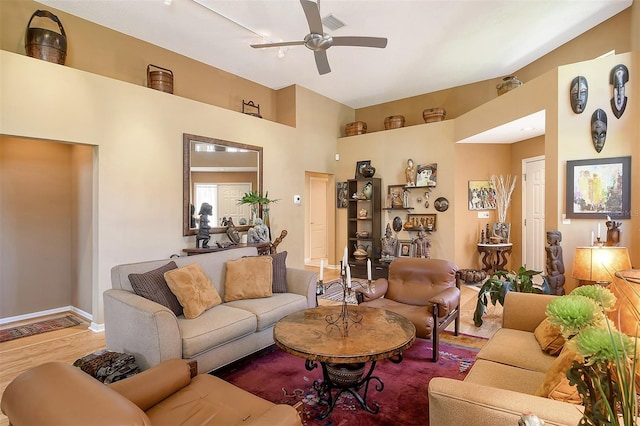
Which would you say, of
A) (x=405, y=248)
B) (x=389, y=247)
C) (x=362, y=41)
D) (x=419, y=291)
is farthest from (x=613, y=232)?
(x=389, y=247)

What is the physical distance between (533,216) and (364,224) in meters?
3.10

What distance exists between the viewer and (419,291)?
11.1ft

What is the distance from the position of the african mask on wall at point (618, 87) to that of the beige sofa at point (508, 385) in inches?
101

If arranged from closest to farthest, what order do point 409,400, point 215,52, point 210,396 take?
point 210,396 < point 409,400 < point 215,52

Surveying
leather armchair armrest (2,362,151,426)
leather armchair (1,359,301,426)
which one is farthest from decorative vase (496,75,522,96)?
leather armchair armrest (2,362,151,426)

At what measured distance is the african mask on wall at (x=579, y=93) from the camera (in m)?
3.66

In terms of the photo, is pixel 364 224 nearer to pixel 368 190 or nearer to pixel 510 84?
pixel 368 190

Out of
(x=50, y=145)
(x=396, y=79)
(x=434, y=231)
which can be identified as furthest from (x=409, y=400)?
(x=396, y=79)

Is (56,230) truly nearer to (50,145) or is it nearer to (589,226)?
(50,145)

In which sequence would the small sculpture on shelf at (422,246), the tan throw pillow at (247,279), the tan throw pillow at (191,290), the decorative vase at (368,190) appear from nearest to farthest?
the tan throw pillow at (191,290) → the tan throw pillow at (247,279) → the small sculpture on shelf at (422,246) → the decorative vase at (368,190)

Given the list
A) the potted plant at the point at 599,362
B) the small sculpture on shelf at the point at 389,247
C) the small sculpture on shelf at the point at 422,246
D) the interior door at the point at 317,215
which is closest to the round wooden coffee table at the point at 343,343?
the potted plant at the point at 599,362

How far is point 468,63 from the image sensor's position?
5.36 metres

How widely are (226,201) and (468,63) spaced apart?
4.50 metres

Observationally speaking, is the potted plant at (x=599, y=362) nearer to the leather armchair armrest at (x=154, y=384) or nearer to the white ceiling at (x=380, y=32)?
the leather armchair armrest at (x=154, y=384)
